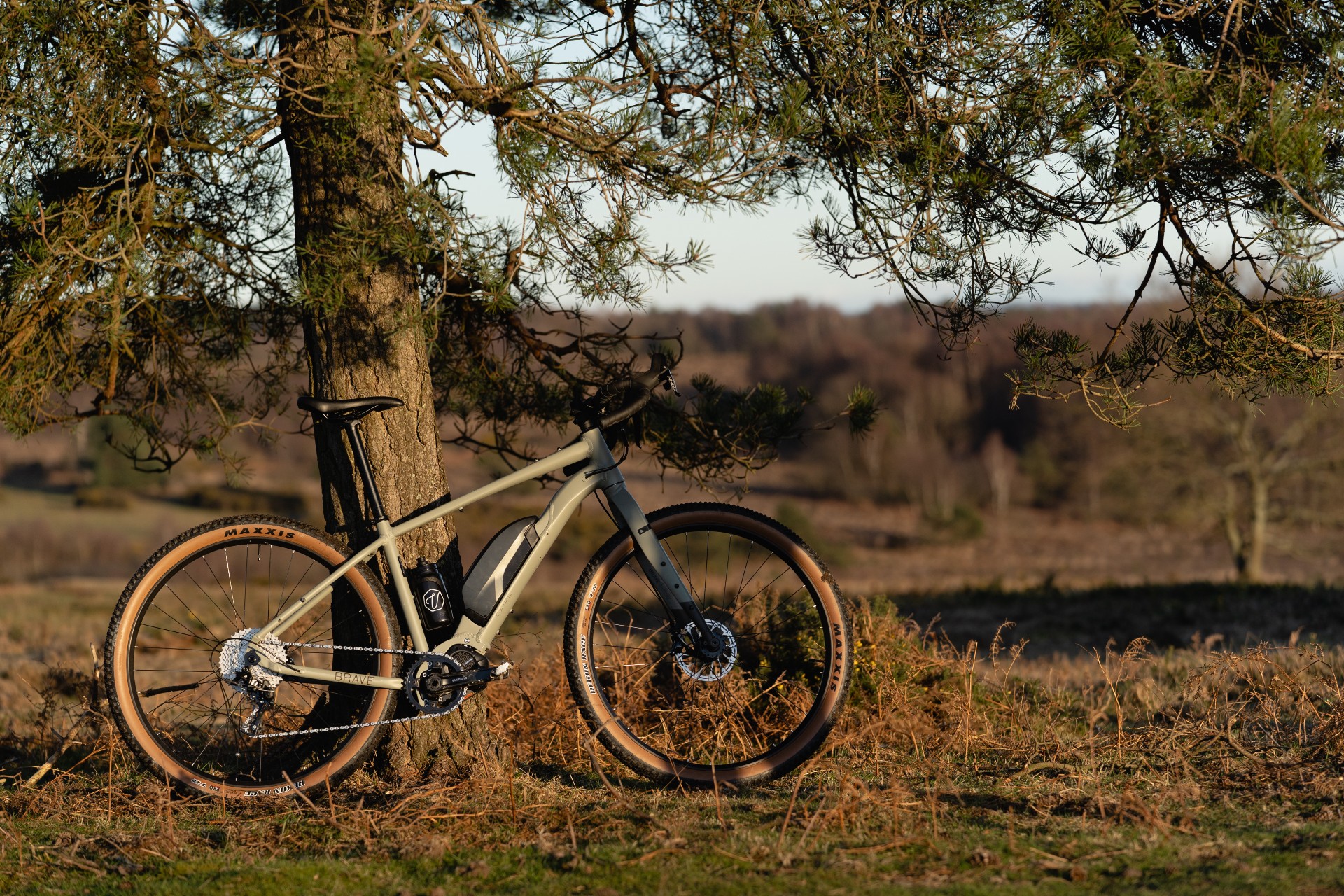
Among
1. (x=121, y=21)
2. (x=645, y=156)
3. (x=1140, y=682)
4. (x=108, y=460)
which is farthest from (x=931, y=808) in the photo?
(x=108, y=460)

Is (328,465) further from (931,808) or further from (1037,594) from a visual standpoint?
(1037,594)

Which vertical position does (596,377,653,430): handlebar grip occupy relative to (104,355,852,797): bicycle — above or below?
above

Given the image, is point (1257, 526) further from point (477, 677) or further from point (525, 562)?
point (477, 677)

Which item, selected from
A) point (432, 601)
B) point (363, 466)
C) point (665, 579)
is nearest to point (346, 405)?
point (363, 466)

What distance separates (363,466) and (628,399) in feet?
3.02

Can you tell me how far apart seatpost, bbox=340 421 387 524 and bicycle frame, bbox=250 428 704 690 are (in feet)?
0.17

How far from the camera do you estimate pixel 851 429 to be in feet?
17.2

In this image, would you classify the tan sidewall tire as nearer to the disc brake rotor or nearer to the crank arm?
the crank arm

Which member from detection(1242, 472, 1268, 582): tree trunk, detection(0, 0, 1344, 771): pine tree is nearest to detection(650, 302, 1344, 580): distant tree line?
detection(1242, 472, 1268, 582): tree trunk

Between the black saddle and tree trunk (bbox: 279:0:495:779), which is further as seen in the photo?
tree trunk (bbox: 279:0:495:779)

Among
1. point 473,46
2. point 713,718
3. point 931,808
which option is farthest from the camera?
point 713,718

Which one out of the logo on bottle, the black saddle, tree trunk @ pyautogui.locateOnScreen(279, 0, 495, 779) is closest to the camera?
the black saddle

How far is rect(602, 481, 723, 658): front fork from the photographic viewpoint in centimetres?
363

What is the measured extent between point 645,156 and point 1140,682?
3627mm
